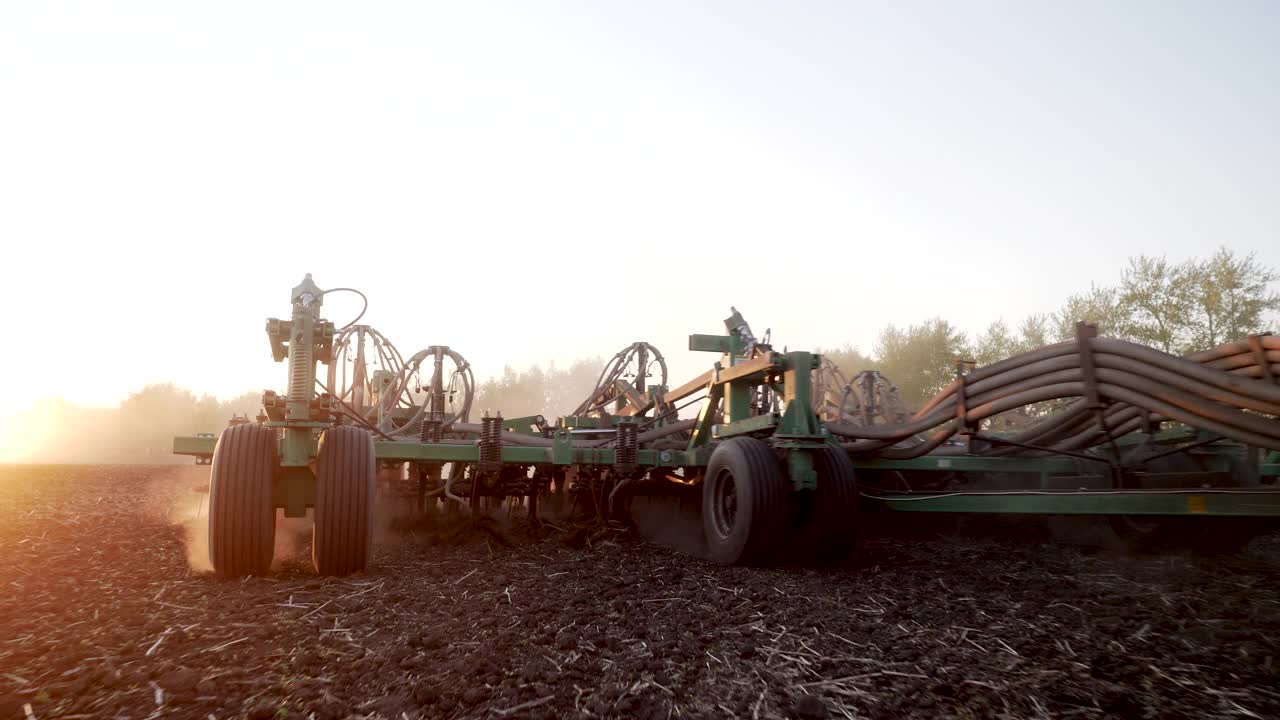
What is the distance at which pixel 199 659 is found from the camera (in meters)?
3.32

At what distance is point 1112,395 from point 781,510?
2.41 meters

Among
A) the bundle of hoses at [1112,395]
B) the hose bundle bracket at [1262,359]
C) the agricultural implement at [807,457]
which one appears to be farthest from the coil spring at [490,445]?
the hose bundle bracket at [1262,359]

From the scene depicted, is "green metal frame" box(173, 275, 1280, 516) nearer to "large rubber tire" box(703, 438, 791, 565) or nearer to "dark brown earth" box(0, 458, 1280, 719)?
"large rubber tire" box(703, 438, 791, 565)

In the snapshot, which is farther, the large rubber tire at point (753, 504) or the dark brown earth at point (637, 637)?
the large rubber tire at point (753, 504)

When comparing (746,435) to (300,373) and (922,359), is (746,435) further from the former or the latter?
(922,359)

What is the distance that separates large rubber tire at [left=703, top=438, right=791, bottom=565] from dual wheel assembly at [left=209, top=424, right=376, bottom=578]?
2.68 m

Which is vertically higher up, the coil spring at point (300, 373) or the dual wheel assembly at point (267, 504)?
the coil spring at point (300, 373)

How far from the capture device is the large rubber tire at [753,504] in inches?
228

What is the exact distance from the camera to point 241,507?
5125mm

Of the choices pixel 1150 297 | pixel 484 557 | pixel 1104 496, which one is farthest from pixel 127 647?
pixel 1150 297

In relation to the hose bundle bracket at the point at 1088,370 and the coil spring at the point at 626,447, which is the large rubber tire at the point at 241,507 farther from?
the hose bundle bracket at the point at 1088,370

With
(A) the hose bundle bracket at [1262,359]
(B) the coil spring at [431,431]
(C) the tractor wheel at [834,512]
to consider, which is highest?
(A) the hose bundle bracket at [1262,359]

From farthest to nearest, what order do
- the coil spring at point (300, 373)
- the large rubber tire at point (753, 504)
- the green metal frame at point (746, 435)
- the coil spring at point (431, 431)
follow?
the coil spring at point (431, 431), the large rubber tire at point (753, 504), the coil spring at point (300, 373), the green metal frame at point (746, 435)

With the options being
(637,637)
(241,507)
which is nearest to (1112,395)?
(637,637)
